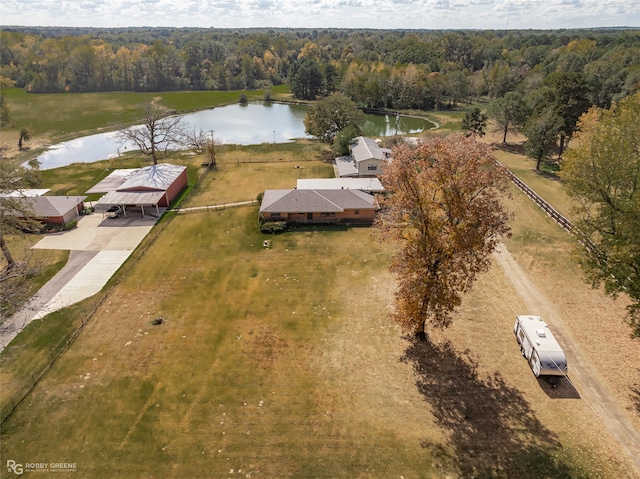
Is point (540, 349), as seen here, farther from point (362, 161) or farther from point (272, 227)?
point (362, 161)

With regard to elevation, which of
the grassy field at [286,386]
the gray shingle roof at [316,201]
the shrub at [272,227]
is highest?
the gray shingle roof at [316,201]

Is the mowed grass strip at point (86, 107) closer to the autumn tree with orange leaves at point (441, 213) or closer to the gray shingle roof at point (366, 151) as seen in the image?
the gray shingle roof at point (366, 151)

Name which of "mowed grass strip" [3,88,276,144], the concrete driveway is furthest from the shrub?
"mowed grass strip" [3,88,276,144]

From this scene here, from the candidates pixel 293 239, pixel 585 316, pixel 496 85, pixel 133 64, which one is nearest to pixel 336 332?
pixel 293 239

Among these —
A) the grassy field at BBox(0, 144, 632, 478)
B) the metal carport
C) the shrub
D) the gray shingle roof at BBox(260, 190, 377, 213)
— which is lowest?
the grassy field at BBox(0, 144, 632, 478)

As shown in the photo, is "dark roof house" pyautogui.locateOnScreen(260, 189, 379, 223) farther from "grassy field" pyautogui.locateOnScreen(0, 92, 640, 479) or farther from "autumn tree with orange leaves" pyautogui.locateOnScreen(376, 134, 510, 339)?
"autumn tree with orange leaves" pyautogui.locateOnScreen(376, 134, 510, 339)

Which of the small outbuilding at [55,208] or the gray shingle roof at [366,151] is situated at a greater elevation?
the gray shingle roof at [366,151]

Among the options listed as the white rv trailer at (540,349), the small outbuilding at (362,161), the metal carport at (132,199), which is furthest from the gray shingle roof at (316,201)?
the white rv trailer at (540,349)

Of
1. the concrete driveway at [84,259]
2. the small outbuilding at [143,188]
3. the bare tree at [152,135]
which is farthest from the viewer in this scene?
the bare tree at [152,135]
